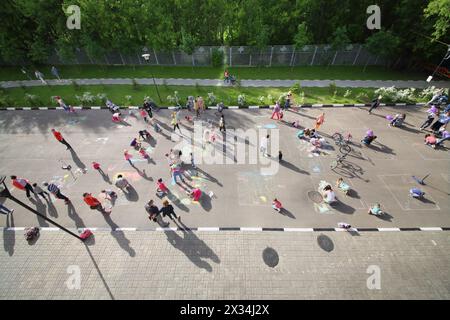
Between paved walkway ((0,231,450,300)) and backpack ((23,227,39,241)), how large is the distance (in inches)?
12.5

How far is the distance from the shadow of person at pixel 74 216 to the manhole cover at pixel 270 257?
937cm

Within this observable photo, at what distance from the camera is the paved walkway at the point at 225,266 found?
9047 millimetres

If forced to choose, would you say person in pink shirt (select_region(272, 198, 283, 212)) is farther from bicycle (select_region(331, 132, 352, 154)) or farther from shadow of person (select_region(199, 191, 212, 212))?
bicycle (select_region(331, 132, 352, 154))

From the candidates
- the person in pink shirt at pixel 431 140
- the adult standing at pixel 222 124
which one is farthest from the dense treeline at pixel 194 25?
the adult standing at pixel 222 124

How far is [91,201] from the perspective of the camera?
11.3m

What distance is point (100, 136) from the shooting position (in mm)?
16766

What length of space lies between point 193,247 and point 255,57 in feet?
74.2

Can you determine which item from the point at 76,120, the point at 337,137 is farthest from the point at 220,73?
the point at 76,120

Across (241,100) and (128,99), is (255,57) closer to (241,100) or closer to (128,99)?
(241,100)

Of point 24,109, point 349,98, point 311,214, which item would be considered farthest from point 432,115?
point 24,109

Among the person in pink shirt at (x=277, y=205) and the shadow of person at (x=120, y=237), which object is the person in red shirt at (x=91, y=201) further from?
the person in pink shirt at (x=277, y=205)

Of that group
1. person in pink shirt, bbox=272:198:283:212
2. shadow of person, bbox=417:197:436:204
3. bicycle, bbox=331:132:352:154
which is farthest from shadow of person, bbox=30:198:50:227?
shadow of person, bbox=417:197:436:204

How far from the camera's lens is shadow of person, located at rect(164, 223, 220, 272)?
32.4 ft
